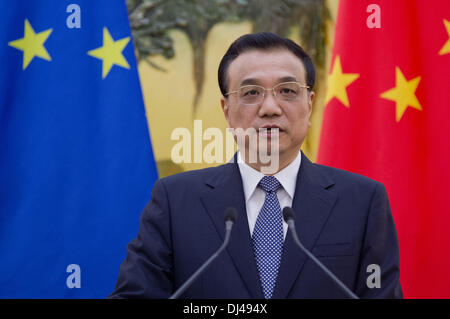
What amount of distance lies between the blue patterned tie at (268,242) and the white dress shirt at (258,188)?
0.03 metres

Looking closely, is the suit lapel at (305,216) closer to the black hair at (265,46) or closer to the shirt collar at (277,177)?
the shirt collar at (277,177)

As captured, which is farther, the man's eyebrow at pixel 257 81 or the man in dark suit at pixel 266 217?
the man's eyebrow at pixel 257 81

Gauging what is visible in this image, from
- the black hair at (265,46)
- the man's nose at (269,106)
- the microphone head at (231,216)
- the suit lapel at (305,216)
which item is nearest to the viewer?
the microphone head at (231,216)

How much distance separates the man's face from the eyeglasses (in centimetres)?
1

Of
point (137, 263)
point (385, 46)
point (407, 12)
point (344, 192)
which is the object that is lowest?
point (137, 263)

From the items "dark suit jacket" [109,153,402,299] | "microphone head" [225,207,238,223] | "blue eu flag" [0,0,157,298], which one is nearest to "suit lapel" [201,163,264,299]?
"dark suit jacket" [109,153,402,299]

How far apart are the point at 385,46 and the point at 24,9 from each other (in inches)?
69.9

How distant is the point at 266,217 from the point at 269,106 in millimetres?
357

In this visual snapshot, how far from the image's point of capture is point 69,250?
2299mm

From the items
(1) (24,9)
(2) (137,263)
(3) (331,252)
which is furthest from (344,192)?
(1) (24,9)

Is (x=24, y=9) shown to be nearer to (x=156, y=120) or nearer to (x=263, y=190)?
(x=156, y=120)

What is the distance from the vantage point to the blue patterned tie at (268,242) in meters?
1.43

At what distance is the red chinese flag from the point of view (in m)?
2.24

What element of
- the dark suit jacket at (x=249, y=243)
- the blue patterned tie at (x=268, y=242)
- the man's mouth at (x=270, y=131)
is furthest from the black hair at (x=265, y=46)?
the blue patterned tie at (x=268, y=242)
